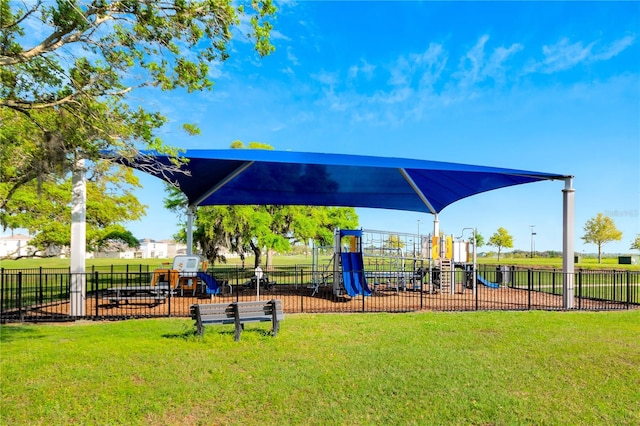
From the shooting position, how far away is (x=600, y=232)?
59.2m

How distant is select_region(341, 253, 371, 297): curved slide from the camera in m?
13.0

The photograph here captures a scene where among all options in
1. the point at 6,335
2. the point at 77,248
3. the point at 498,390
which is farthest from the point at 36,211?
the point at 498,390

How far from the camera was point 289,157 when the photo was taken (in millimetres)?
11031

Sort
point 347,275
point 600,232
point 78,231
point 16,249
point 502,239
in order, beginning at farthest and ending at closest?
point 502,239 → point 600,232 → point 16,249 → point 347,275 → point 78,231

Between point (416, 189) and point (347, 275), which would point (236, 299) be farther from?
point (416, 189)

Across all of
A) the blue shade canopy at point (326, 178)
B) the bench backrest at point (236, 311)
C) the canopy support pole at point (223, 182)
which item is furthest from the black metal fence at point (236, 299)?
the canopy support pole at point (223, 182)

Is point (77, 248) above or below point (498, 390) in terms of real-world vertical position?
above

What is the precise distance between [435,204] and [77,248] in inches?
587

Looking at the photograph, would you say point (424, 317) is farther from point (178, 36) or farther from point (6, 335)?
point (6, 335)

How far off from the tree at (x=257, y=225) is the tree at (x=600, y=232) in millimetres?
46715

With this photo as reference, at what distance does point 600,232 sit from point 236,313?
66952 mm

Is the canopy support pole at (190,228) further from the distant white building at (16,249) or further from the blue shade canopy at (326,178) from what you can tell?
the distant white building at (16,249)

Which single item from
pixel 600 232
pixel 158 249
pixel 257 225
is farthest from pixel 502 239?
pixel 158 249

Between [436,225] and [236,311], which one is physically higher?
[436,225]
